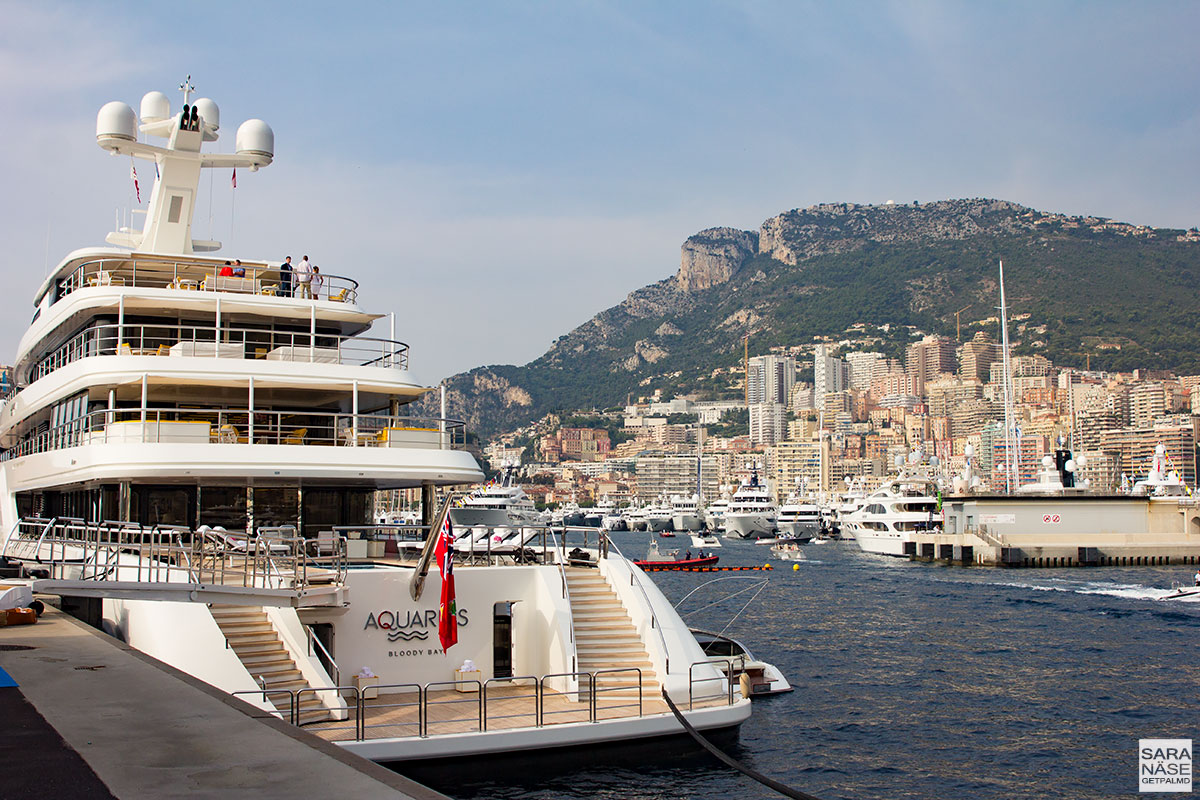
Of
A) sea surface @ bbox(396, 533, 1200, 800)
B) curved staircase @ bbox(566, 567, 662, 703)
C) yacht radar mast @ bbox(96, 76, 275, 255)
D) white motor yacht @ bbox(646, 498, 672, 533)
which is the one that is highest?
yacht radar mast @ bbox(96, 76, 275, 255)

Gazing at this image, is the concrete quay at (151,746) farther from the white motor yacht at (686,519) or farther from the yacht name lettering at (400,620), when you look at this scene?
the white motor yacht at (686,519)

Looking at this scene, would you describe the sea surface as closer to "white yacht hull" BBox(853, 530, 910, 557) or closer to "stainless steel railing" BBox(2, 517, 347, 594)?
"stainless steel railing" BBox(2, 517, 347, 594)

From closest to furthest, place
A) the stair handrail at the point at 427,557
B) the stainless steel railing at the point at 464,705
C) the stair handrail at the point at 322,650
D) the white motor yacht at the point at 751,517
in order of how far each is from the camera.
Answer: the stainless steel railing at the point at 464,705 → the stair handrail at the point at 322,650 → the stair handrail at the point at 427,557 → the white motor yacht at the point at 751,517

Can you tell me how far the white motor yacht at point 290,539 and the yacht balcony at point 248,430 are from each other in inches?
2.7

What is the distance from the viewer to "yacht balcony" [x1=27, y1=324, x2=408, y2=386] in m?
18.4

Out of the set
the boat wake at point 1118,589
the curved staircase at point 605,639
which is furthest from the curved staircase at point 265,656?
the boat wake at point 1118,589

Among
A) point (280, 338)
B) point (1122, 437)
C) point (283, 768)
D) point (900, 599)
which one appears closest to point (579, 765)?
point (283, 768)

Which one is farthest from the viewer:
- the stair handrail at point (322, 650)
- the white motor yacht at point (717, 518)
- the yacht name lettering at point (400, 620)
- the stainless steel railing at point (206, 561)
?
the white motor yacht at point (717, 518)

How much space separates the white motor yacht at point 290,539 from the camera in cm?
1327

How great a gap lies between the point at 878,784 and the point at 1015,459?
259 ft

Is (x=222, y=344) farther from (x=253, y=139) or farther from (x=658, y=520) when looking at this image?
(x=658, y=520)

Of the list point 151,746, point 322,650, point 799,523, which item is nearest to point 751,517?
point 799,523

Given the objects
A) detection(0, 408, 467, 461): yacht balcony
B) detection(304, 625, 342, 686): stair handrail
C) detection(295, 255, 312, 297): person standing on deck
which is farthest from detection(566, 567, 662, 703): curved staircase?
detection(295, 255, 312, 297): person standing on deck

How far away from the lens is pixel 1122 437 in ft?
646
